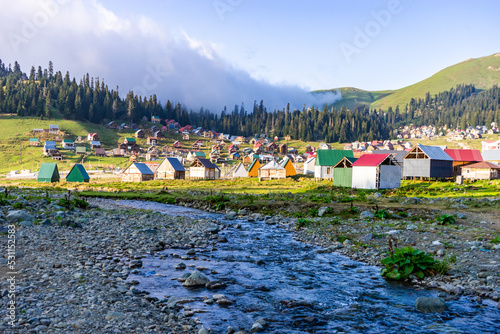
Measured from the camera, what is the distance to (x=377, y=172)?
135ft

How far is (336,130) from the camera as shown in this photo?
636 ft

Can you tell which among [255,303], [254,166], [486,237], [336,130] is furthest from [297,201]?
[336,130]

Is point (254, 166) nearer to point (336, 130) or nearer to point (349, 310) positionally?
point (349, 310)

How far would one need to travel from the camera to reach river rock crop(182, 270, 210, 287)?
10.5 meters

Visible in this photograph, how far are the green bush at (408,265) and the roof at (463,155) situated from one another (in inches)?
2237

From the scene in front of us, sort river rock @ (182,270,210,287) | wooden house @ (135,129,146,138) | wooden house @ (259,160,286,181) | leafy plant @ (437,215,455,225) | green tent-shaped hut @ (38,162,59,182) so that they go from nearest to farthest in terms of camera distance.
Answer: river rock @ (182,270,210,287) < leafy plant @ (437,215,455,225) < green tent-shaped hut @ (38,162,59,182) < wooden house @ (259,160,286,181) < wooden house @ (135,129,146,138)

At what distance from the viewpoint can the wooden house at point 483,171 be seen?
2088 inches

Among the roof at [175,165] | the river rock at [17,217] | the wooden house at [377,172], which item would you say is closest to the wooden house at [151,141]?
the roof at [175,165]

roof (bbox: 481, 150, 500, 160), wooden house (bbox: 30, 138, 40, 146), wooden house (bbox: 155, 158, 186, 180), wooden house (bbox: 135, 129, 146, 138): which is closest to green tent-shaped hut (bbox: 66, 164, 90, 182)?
wooden house (bbox: 155, 158, 186, 180)

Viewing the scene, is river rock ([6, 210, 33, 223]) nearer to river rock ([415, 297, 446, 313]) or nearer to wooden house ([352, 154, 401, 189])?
river rock ([415, 297, 446, 313])

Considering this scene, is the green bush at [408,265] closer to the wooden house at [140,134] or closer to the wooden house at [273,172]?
the wooden house at [273,172]

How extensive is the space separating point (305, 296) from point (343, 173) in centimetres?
3841

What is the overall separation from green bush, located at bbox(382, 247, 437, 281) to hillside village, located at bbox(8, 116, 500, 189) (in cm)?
3081

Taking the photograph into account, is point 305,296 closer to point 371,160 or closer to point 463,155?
point 371,160
